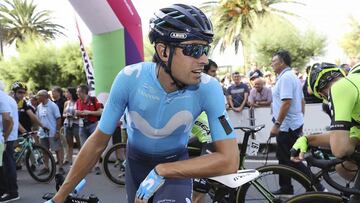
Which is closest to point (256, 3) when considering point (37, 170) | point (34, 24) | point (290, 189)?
point (34, 24)

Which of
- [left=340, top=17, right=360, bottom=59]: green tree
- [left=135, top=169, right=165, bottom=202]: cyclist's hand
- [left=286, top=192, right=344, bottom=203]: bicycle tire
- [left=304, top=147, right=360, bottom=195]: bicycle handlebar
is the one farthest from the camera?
[left=340, top=17, right=360, bottom=59]: green tree

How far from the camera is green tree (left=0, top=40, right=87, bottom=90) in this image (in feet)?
104

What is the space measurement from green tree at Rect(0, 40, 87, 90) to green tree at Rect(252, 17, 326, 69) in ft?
41.2

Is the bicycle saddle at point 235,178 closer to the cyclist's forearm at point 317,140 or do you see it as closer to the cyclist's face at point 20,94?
the cyclist's forearm at point 317,140

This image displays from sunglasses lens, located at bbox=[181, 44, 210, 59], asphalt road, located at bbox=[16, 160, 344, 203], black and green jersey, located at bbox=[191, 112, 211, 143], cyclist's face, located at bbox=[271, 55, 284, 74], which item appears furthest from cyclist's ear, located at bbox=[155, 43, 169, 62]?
asphalt road, located at bbox=[16, 160, 344, 203]

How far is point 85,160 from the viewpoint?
85.3 inches

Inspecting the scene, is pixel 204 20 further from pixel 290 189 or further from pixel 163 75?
pixel 290 189

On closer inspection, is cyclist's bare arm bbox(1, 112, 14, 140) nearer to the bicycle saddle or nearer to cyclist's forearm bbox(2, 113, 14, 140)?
cyclist's forearm bbox(2, 113, 14, 140)

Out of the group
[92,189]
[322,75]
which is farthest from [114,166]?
[322,75]

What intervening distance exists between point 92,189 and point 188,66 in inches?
216

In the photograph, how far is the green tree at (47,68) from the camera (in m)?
31.7

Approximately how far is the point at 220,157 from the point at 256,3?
30.7 m

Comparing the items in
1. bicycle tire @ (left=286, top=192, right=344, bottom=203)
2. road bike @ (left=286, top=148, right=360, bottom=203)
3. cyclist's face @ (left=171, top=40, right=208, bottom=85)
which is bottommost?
bicycle tire @ (left=286, top=192, right=344, bottom=203)

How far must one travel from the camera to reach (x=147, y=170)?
2439 millimetres
